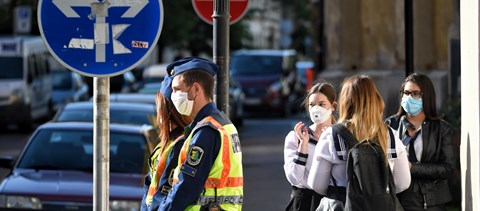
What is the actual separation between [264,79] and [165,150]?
2954 cm

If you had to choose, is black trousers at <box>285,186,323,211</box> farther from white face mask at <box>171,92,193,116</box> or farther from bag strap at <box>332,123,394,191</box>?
white face mask at <box>171,92,193,116</box>

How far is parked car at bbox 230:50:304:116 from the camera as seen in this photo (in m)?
35.1

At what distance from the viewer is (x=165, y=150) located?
5625mm

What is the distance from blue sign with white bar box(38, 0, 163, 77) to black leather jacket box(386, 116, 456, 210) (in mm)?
1725

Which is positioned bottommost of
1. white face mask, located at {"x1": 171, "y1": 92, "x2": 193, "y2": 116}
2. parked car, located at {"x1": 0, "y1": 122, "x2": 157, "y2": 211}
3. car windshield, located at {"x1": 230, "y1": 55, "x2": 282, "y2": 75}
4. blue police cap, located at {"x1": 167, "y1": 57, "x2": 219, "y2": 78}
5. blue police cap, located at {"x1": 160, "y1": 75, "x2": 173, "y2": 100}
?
parked car, located at {"x1": 0, "y1": 122, "x2": 157, "y2": 211}

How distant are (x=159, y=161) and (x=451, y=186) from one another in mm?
4162

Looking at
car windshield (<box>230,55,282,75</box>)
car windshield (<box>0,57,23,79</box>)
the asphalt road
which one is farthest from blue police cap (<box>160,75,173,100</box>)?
car windshield (<box>230,55,282,75</box>)

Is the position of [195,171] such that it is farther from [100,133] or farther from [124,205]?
[124,205]

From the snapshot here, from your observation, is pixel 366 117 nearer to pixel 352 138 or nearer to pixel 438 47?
pixel 352 138

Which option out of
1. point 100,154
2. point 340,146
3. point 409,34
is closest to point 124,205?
point 409,34

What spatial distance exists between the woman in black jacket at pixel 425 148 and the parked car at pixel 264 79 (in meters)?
27.8

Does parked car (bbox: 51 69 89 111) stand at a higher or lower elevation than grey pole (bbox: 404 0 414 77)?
lower

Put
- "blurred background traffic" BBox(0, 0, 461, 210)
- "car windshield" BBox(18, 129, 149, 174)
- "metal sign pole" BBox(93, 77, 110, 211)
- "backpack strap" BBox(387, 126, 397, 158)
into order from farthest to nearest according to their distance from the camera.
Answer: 1. "car windshield" BBox(18, 129, 149, 174)
2. "blurred background traffic" BBox(0, 0, 461, 210)
3. "metal sign pole" BBox(93, 77, 110, 211)
4. "backpack strap" BBox(387, 126, 397, 158)

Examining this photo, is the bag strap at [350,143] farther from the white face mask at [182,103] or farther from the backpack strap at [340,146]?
the white face mask at [182,103]
